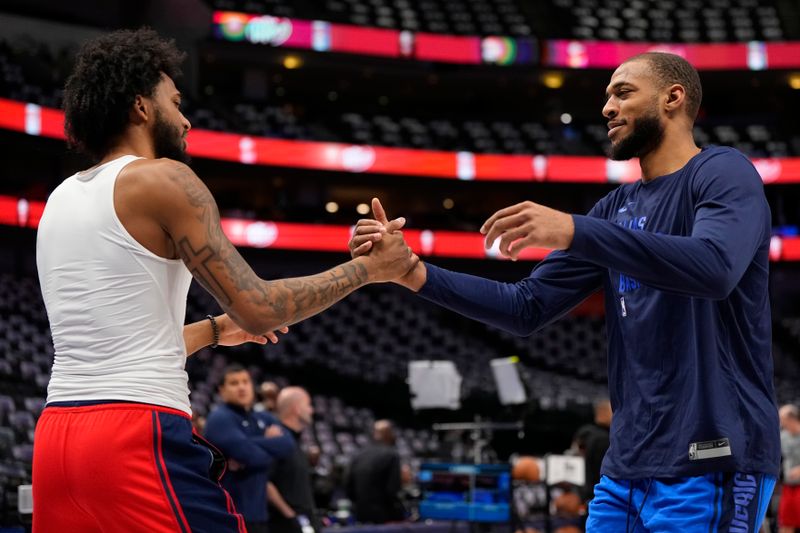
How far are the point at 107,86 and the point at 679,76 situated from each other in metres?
1.62

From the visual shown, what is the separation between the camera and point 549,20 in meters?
33.5

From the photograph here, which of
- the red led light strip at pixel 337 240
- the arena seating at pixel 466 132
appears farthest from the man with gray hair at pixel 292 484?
the arena seating at pixel 466 132

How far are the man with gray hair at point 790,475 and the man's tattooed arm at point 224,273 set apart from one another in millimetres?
8201

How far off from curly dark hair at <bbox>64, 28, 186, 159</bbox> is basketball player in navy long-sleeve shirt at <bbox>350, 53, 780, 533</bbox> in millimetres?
872

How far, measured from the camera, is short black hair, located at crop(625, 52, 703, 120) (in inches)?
115

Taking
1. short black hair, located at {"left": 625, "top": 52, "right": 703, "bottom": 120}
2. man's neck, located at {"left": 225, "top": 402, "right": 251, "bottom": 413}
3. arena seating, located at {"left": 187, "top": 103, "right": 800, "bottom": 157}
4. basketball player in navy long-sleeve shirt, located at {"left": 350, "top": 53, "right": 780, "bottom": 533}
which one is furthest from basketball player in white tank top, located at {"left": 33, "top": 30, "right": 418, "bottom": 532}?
arena seating, located at {"left": 187, "top": 103, "right": 800, "bottom": 157}

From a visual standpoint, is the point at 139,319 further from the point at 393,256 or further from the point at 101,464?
the point at 393,256

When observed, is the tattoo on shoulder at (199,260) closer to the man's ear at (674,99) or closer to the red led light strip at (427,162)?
the man's ear at (674,99)

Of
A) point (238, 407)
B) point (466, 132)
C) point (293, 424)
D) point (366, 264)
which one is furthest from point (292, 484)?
point (466, 132)

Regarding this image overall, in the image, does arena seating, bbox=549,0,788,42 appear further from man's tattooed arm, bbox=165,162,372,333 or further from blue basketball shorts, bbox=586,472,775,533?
man's tattooed arm, bbox=165,162,372,333

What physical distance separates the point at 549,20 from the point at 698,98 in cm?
3174

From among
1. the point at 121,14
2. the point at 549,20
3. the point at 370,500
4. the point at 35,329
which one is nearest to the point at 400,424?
the point at 35,329

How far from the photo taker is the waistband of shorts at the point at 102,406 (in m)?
2.24

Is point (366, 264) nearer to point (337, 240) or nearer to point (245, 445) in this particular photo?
point (245, 445)
